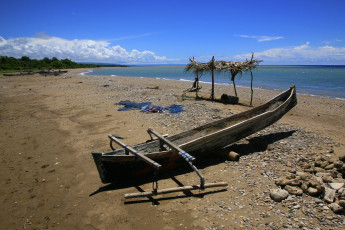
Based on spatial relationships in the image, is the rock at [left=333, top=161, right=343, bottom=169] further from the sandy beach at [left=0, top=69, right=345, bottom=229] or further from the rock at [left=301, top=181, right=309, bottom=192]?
the rock at [left=301, top=181, right=309, bottom=192]

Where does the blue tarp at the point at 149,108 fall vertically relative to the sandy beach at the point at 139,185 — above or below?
above

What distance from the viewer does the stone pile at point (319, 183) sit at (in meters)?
3.89

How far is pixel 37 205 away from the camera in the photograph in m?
4.20

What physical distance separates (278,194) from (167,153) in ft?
7.79

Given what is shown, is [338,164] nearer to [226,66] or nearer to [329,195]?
[329,195]

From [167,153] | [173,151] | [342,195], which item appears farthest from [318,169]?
[167,153]

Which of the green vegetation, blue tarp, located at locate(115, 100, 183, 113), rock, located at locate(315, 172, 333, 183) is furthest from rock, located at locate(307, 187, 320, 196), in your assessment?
the green vegetation

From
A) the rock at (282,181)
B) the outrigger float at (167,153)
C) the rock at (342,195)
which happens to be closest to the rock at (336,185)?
the rock at (342,195)

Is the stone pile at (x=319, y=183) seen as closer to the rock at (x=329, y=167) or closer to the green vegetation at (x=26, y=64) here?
the rock at (x=329, y=167)

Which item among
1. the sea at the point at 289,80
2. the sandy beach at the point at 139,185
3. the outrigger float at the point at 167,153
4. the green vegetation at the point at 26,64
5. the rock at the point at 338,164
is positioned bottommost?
the sandy beach at the point at 139,185

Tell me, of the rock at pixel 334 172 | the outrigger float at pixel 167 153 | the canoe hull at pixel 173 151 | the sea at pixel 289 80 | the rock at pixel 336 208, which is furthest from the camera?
the sea at pixel 289 80

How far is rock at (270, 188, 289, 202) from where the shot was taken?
4.02 m

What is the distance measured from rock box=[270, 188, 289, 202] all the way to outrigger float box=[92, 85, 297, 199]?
926mm

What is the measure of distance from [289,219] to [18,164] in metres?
6.60
